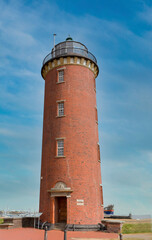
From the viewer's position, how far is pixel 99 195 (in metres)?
20.2

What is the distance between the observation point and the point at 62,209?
64.2 feet

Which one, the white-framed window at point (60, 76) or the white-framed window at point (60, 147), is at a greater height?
the white-framed window at point (60, 76)

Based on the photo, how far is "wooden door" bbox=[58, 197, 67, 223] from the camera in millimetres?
19172

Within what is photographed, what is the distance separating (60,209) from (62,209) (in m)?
0.20

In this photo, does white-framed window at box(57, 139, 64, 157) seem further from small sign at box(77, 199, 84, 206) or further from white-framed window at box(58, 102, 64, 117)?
small sign at box(77, 199, 84, 206)

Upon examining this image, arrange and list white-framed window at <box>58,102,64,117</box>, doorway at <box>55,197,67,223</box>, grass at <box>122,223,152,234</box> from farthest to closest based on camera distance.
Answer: white-framed window at <box>58,102,64,117</box> → doorway at <box>55,197,67,223</box> → grass at <box>122,223,152,234</box>

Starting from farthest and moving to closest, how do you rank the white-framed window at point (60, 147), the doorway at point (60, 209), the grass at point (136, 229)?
1. the white-framed window at point (60, 147)
2. the doorway at point (60, 209)
3. the grass at point (136, 229)

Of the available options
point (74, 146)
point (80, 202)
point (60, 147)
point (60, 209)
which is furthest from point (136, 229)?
point (60, 147)

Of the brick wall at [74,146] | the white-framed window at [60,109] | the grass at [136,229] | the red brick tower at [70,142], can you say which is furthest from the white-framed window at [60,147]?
the grass at [136,229]

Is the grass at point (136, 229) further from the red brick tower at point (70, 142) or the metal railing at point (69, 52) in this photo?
the metal railing at point (69, 52)

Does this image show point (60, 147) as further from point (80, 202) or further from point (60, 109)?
point (80, 202)

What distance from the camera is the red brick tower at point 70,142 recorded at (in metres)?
18.8

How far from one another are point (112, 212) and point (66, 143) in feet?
90.9

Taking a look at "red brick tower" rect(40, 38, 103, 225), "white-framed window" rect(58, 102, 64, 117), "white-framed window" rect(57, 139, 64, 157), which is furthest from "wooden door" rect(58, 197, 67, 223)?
"white-framed window" rect(58, 102, 64, 117)
